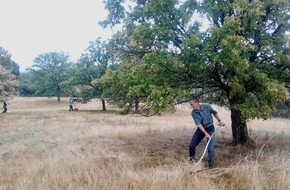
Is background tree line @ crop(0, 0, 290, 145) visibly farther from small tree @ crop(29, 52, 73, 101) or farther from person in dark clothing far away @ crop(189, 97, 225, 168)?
small tree @ crop(29, 52, 73, 101)

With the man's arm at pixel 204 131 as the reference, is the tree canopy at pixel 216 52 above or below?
above

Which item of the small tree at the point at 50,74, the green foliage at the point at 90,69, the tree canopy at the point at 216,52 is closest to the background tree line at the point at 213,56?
the tree canopy at the point at 216,52

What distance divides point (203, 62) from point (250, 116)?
6.90ft

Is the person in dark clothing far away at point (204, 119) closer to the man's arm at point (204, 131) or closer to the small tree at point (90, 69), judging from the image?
the man's arm at point (204, 131)

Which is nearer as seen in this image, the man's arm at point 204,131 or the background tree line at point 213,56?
the man's arm at point 204,131

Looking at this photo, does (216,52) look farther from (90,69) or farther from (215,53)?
(90,69)

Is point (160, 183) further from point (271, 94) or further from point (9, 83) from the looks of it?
point (9, 83)

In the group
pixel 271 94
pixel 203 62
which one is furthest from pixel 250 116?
pixel 203 62

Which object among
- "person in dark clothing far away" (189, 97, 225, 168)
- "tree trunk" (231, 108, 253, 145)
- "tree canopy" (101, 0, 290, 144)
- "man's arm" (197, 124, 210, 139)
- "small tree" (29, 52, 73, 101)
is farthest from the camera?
"small tree" (29, 52, 73, 101)

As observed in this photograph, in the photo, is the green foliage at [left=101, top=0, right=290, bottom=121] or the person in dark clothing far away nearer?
the person in dark clothing far away

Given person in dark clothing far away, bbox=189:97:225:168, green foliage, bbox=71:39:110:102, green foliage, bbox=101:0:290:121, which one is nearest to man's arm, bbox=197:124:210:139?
person in dark clothing far away, bbox=189:97:225:168

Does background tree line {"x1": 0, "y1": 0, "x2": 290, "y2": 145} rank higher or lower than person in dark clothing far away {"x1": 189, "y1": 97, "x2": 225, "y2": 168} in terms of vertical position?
higher

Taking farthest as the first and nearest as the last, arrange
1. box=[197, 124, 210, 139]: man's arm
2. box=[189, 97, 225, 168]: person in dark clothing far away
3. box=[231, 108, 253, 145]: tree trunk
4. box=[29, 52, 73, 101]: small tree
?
1. box=[29, 52, 73, 101]: small tree
2. box=[231, 108, 253, 145]: tree trunk
3. box=[189, 97, 225, 168]: person in dark clothing far away
4. box=[197, 124, 210, 139]: man's arm

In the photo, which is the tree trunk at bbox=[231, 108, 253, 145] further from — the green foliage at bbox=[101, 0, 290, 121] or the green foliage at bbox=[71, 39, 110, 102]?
the green foliage at bbox=[71, 39, 110, 102]
